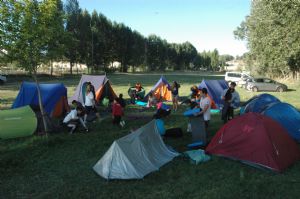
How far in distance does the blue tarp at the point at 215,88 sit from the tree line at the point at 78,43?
743 centimetres

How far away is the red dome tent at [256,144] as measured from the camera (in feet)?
25.9

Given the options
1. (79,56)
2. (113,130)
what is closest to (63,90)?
(113,130)

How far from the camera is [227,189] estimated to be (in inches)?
265

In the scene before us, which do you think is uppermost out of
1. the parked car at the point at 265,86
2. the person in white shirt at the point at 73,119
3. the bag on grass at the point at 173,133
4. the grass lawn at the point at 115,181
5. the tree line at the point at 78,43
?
the tree line at the point at 78,43

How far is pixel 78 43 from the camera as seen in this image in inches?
2243

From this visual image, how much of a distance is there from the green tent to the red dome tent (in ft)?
20.4

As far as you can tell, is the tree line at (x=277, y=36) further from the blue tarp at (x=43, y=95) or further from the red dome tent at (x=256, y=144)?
the blue tarp at (x=43, y=95)

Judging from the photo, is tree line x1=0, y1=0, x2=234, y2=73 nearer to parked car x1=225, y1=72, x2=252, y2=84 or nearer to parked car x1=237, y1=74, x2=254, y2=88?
parked car x1=237, y1=74, x2=254, y2=88

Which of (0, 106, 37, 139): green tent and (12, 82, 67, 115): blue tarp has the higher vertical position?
(12, 82, 67, 115): blue tarp

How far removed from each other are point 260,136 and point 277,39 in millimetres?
24581

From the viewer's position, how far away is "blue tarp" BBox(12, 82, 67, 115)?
1366 centimetres

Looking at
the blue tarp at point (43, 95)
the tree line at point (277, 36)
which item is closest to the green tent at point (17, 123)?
the blue tarp at point (43, 95)

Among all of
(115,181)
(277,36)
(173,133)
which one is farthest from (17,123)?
(277,36)

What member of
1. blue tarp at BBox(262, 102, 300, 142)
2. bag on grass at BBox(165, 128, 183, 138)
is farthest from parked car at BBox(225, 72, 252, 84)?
bag on grass at BBox(165, 128, 183, 138)
